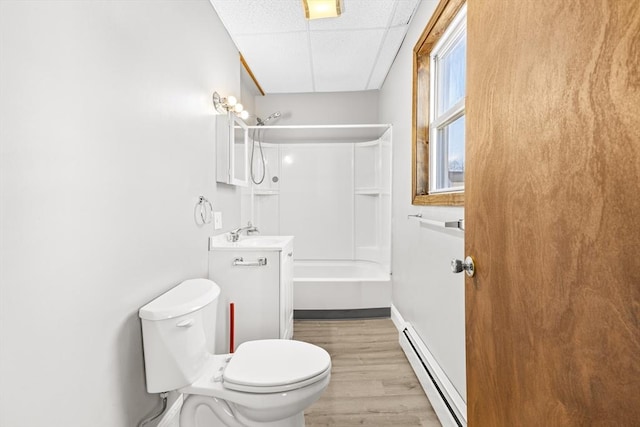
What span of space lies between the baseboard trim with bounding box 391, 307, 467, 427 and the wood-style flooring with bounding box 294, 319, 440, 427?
6 centimetres

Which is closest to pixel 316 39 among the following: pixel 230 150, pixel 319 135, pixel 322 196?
pixel 230 150

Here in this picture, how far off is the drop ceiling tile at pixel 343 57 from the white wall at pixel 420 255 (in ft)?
0.79

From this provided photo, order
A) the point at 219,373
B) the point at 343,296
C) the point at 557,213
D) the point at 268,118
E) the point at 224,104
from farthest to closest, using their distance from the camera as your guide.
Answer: the point at 268,118 < the point at 343,296 < the point at 224,104 < the point at 219,373 < the point at 557,213

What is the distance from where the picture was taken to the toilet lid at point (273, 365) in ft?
3.86

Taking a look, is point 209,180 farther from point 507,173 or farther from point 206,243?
point 507,173

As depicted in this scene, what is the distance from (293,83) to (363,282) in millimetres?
2140

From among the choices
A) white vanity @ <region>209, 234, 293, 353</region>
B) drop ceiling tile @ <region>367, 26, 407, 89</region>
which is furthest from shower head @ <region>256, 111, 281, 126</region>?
white vanity @ <region>209, 234, 293, 353</region>

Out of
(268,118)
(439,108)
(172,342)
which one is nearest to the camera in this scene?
(172,342)

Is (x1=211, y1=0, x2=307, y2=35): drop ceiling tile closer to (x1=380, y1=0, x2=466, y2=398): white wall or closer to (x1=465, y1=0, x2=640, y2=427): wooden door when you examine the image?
(x1=380, y1=0, x2=466, y2=398): white wall

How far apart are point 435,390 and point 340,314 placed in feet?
4.35

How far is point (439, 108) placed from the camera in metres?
2.01

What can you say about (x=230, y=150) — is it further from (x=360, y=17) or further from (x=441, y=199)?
(x=441, y=199)

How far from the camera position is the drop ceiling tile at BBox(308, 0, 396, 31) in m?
2.00

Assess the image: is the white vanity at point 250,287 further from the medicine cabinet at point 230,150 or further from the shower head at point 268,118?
the shower head at point 268,118
